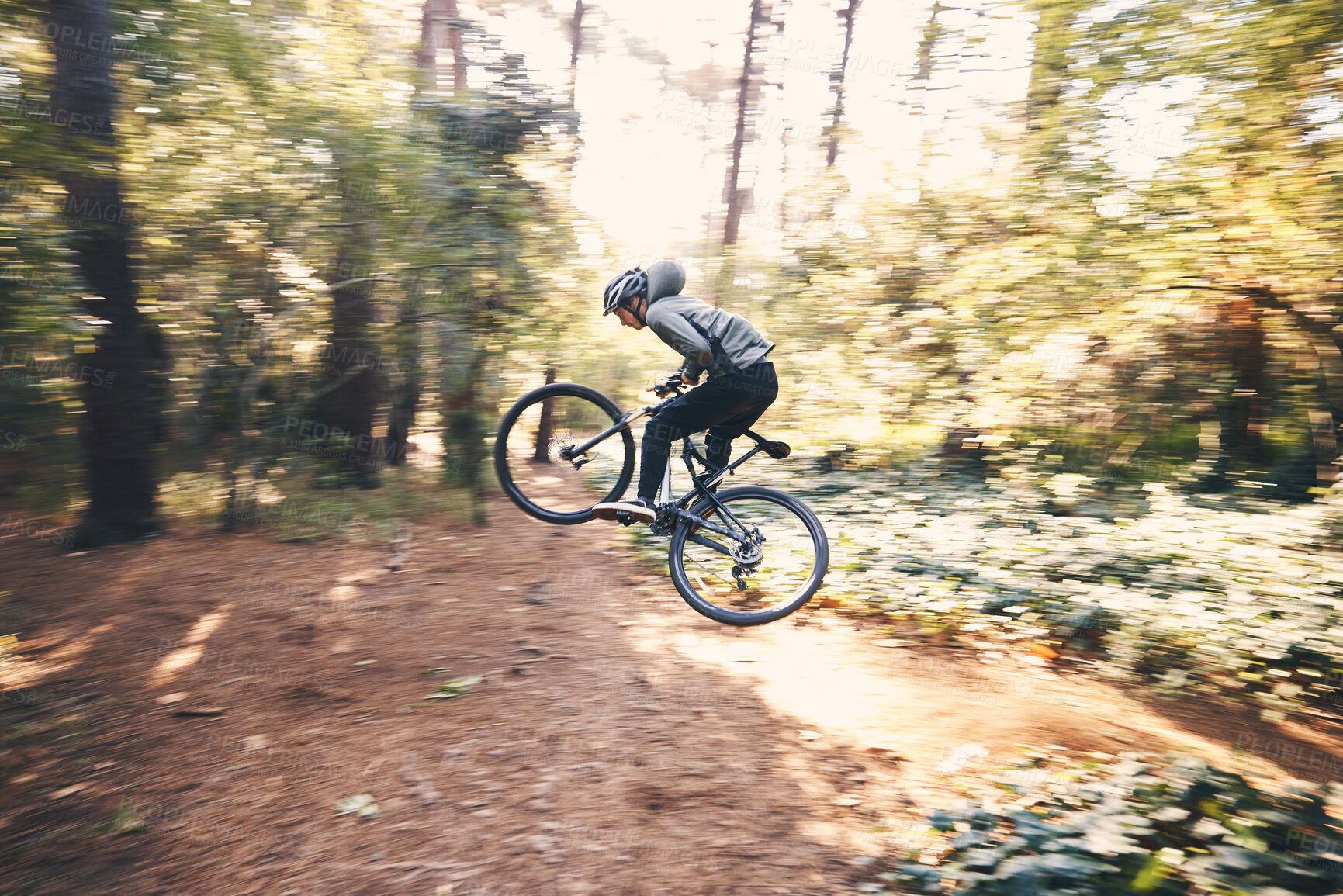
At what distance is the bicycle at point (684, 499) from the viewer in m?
4.61

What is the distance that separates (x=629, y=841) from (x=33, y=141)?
18.1ft

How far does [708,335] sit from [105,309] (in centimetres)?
658

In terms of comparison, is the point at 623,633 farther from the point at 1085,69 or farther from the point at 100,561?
the point at 1085,69

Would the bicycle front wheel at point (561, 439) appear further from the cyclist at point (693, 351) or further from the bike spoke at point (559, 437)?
the cyclist at point (693, 351)

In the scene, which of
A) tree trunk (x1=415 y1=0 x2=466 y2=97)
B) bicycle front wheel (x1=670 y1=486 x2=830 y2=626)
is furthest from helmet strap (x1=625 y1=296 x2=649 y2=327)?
tree trunk (x1=415 y1=0 x2=466 y2=97)

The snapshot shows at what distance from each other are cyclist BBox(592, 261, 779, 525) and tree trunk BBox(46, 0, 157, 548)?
4.23m

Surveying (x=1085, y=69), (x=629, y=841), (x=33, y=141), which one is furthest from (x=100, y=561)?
(x=1085, y=69)

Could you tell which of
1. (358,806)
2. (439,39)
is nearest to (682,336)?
(358,806)

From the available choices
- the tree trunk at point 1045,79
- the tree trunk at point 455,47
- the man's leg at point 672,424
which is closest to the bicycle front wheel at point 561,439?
the man's leg at point 672,424

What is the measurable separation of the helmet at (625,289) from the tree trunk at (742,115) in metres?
11.8

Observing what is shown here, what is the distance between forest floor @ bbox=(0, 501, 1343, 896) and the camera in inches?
126

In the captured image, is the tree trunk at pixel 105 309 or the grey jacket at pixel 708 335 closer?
the grey jacket at pixel 708 335

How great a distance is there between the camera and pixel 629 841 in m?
3.29

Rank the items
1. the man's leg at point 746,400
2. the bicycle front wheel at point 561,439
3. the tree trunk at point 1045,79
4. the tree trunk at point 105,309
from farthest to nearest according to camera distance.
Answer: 1. the tree trunk at point 1045,79
2. the tree trunk at point 105,309
3. the bicycle front wheel at point 561,439
4. the man's leg at point 746,400
